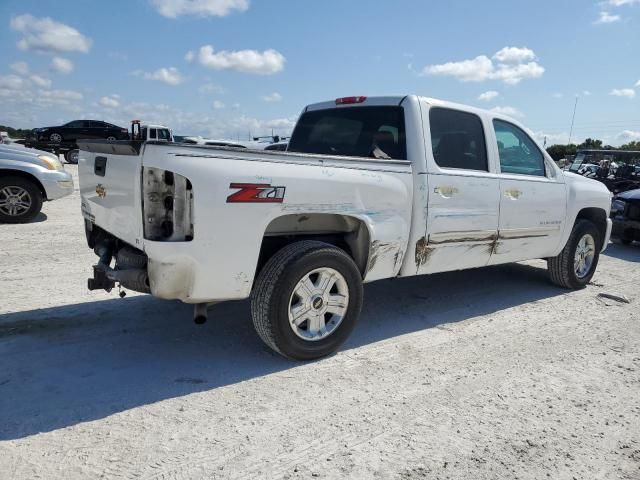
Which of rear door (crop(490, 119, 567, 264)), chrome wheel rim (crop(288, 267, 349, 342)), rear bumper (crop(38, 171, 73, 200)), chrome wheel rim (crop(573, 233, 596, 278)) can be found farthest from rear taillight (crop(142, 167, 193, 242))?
rear bumper (crop(38, 171, 73, 200))

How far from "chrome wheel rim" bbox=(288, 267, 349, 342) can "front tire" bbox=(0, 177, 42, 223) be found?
685 centimetres

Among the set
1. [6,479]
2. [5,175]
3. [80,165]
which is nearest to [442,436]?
[6,479]

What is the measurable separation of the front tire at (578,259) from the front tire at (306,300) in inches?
129

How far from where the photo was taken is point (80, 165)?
4090 mm

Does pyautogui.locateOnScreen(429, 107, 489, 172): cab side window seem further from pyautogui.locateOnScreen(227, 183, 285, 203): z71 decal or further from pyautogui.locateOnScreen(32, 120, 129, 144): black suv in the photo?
pyautogui.locateOnScreen(32, 120, 129, 144): black suv

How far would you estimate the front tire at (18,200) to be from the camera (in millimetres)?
8219

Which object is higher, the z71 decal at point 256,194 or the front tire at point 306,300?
the z71 decal at point 256,194

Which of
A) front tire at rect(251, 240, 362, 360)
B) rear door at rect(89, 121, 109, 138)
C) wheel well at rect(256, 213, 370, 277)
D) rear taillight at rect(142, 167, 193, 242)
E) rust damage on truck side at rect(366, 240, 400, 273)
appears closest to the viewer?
rear taillight at rect(142, 167, 193, 242)

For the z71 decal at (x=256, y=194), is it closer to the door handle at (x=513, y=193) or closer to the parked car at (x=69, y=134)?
the door handle at (x=513, y=193)

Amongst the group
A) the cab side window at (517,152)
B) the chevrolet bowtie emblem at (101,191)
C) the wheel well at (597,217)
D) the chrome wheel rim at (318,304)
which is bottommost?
the chrome wheel rim at (318,304)

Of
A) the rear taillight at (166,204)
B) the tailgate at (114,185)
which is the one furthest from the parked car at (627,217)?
the tailgate at (114,185)

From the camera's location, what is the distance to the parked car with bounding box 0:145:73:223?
8250 mm

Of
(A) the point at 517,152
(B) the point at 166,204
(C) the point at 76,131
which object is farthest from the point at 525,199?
(C) the point at 76,131

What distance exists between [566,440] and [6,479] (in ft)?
9.32
